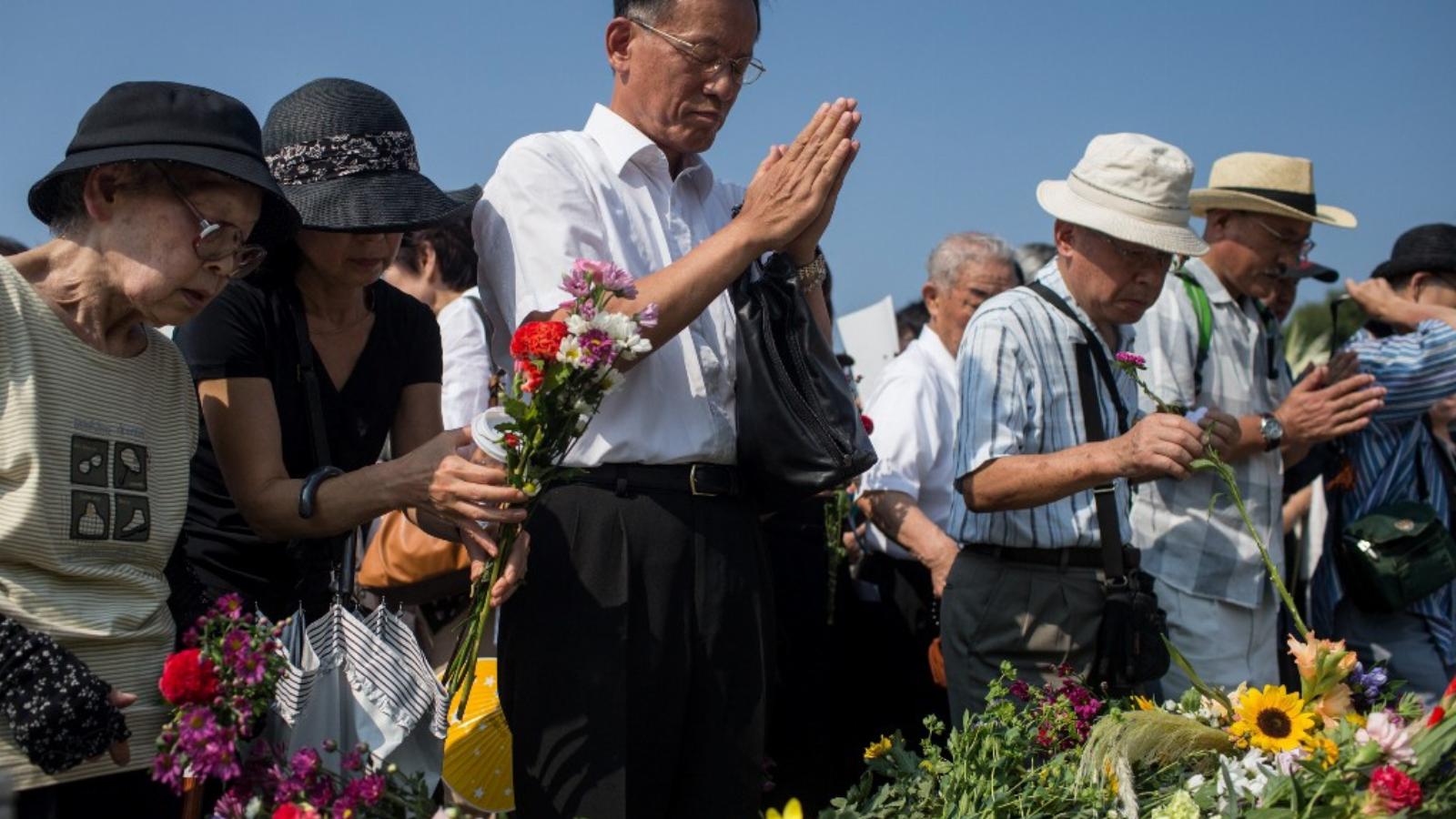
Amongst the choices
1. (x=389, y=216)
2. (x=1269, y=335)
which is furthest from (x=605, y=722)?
(x=1269, y=335)

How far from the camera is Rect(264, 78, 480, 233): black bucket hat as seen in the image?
3062 mm

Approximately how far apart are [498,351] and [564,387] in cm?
78

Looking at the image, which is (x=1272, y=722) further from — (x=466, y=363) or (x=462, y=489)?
(x=466, y=363)

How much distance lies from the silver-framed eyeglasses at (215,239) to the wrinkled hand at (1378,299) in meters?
4.59

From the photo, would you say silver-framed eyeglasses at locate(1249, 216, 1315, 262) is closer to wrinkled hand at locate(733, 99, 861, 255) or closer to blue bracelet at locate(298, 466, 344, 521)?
wrinkled hand at locate(733, 99, 861, 255)

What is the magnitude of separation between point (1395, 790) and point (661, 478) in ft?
4.65

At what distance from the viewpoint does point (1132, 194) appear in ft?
13.7

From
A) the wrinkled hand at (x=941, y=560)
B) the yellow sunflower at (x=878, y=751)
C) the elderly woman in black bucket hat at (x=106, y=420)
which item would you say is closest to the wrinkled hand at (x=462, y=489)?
the elderly woman in black bucket hat at (x=106, y=420)

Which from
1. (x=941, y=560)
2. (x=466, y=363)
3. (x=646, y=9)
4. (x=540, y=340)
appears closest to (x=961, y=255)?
(x=941, y=560)

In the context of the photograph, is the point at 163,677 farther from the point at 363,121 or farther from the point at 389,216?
the point at 363,121

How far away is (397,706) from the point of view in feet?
9.25

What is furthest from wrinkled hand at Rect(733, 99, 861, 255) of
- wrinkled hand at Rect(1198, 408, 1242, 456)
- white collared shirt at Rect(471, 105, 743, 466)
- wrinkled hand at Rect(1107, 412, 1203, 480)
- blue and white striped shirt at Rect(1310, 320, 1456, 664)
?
blue and white striped shirt at Rect(1310, 320, 1456, 664)

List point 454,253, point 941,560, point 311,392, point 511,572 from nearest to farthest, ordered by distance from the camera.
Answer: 1. point 511,572
2. point 311,392
3. point 941,560
4. point 454,253

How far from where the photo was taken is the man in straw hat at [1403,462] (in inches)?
214
